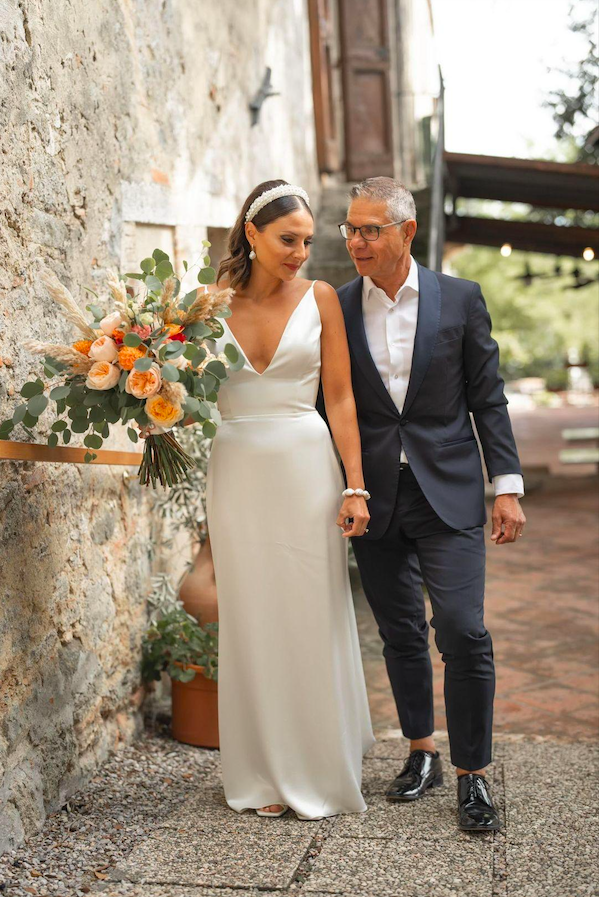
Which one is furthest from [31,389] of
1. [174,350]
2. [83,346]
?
[174,350]

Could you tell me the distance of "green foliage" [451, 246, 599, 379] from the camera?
30359mm

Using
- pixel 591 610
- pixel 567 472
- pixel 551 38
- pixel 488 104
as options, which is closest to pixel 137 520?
pixel 591 610

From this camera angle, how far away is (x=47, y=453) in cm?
298

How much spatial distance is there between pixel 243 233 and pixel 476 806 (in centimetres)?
193

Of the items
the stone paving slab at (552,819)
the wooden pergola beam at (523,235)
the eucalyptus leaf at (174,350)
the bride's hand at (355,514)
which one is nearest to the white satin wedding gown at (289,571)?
the bride's hand at (355,514)

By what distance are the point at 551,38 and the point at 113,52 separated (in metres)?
7.05

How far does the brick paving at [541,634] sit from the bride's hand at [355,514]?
1.51m

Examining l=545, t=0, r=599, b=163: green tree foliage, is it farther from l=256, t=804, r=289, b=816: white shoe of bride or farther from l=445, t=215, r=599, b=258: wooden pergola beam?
l=256, t=804, r=289, b=816: white shoe of bride

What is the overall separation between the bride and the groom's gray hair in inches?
7.4

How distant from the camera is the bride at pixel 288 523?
3.08 metres

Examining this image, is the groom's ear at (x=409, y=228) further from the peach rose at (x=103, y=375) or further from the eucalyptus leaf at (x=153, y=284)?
the peach rose at (x=103, y=375)

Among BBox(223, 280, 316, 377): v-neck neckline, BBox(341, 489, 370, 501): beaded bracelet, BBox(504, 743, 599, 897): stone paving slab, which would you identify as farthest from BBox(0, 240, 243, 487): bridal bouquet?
BBox(504, 743, 599, 897): stone paving slab

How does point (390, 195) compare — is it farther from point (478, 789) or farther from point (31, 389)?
point (478, 789)

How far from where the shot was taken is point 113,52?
381 centimetres
